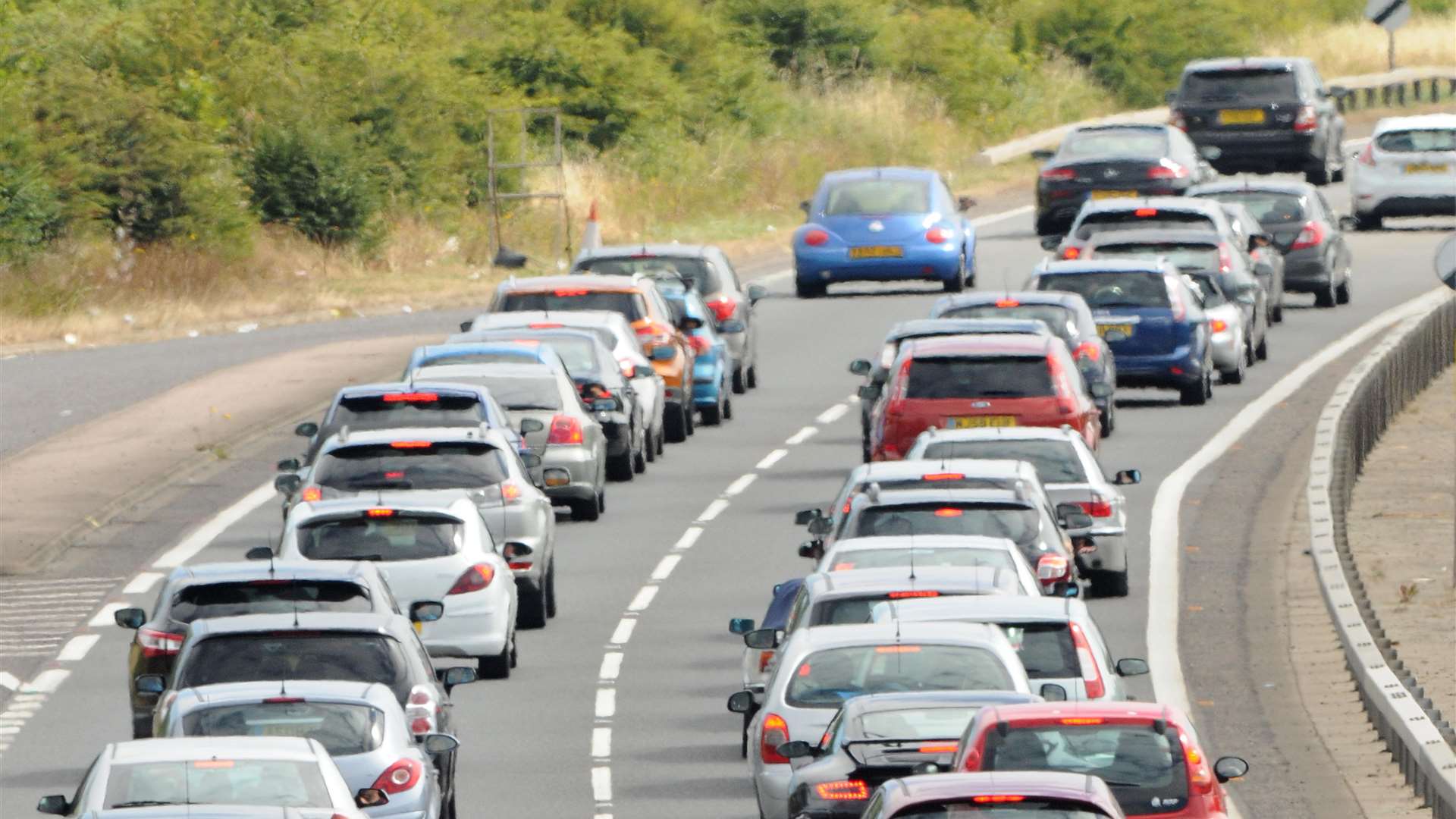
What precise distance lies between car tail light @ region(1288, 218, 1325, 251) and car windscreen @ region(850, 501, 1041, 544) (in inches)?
906

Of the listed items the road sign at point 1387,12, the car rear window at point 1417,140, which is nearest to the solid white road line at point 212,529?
the road sign at point 1387,12

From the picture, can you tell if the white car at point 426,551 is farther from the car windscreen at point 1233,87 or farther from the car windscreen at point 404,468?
the car windscreen at point 1233,87

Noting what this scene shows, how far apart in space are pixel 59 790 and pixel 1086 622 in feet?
17.9

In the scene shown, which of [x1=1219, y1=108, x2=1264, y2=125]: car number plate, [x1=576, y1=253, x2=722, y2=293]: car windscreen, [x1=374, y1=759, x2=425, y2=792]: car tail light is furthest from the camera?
[x1=1219, y1=108, x2=1264, y2=125]: car number plate

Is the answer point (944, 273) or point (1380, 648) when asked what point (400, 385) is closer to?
point (1380, 648)

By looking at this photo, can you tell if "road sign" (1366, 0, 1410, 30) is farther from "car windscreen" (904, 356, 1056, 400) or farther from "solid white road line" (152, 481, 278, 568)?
"solid white road line" (152, 481, 278, 568)

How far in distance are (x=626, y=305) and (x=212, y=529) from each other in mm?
6026

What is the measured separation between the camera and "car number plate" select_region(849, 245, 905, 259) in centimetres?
4259

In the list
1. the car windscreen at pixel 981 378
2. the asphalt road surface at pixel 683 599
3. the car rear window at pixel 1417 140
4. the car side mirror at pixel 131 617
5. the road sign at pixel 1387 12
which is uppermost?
the road sign at pixel 1387 12

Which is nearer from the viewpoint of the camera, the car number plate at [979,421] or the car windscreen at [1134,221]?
the car number plate at [979,421]

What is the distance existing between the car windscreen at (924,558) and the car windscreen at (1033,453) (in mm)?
4346

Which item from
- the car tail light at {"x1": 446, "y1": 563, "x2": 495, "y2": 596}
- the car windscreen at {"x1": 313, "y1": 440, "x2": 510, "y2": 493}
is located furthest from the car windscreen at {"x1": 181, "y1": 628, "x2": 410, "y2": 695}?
the car windscreen at {"x1": 313, "y1": 440, "x2": 510, "y2": 493}

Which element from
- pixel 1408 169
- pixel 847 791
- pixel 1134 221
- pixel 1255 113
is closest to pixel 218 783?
pixel 847 791

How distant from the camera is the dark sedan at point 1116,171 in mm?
46750
